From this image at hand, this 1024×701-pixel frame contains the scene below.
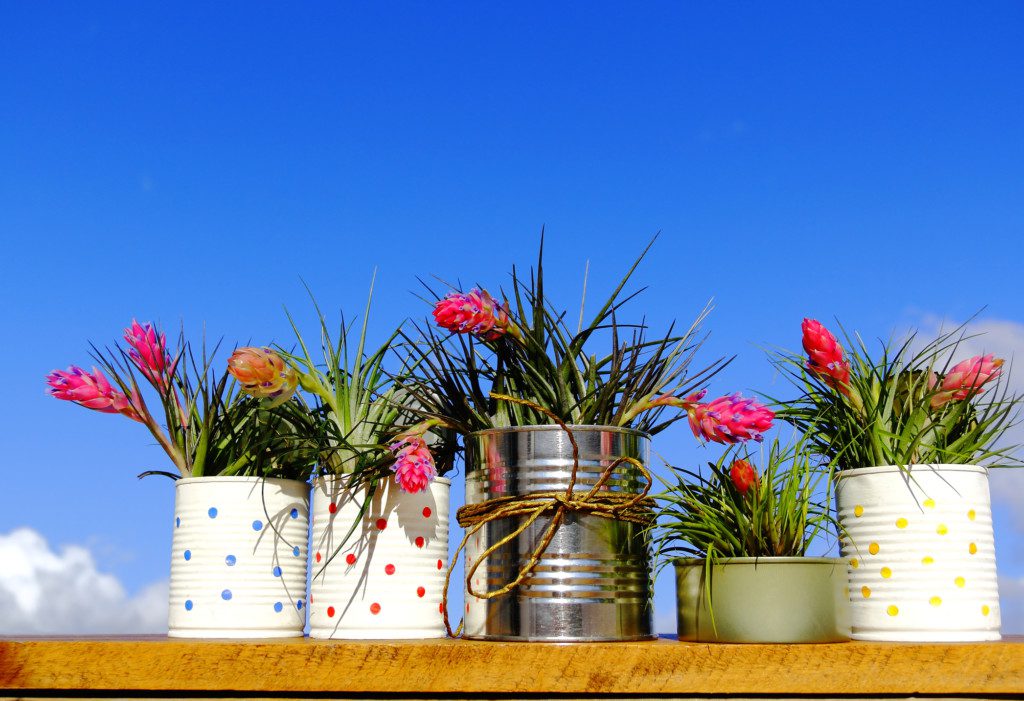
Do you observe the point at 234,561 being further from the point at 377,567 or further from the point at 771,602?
the point at 771,602

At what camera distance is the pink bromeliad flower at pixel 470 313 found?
208 cm

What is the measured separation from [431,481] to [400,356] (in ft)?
1.08

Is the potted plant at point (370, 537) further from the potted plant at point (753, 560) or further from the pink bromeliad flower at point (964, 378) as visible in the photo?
the pink bromeliad flower at point (964, 378)

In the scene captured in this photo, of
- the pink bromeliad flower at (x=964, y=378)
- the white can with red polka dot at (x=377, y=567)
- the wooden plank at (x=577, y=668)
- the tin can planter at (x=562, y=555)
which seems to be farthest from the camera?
the pink bromeliad flower at (x=964, y=378)

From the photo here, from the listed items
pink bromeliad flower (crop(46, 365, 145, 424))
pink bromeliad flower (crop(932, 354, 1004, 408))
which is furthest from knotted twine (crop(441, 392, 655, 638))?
pink bromeliad flower (crop(46, 365, 145, 424))

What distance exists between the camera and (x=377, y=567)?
2084mm

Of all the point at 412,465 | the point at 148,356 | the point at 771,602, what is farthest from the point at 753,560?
the point at 148,356

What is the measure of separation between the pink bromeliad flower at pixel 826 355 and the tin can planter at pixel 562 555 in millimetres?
402

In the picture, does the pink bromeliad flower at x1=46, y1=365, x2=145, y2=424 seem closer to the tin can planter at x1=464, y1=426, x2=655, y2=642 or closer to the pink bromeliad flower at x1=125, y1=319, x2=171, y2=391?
the pink bromeliad flower at x1=125, y1=319, x2=171, y2=391

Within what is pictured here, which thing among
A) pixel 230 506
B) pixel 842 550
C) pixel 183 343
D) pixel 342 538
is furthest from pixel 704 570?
pixel 183 343

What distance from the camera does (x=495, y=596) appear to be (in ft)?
6.40

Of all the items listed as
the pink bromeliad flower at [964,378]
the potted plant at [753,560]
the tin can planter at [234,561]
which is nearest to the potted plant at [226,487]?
the tin can planter at [234,561]

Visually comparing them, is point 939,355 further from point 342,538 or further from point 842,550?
point 342,538

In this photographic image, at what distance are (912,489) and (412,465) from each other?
0.96 m
